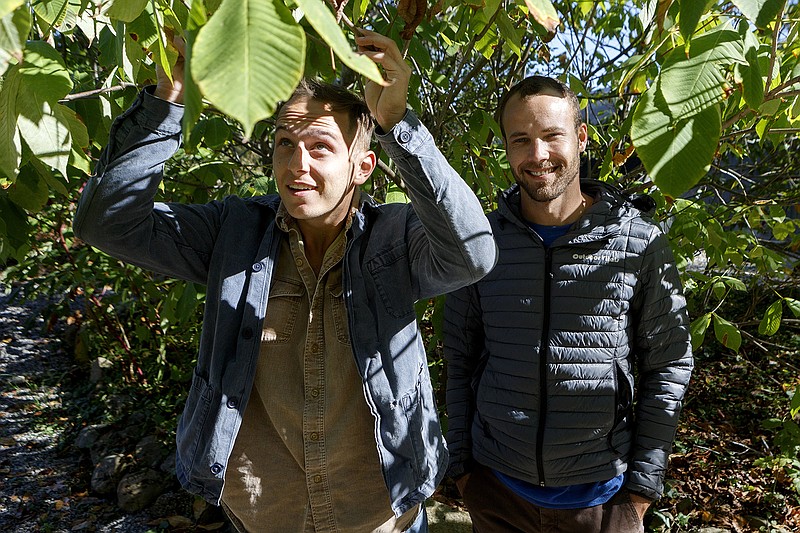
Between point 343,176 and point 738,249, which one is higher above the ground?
point 343,176

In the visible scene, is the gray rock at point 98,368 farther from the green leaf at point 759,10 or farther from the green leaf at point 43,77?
the green leaf at point 759,10

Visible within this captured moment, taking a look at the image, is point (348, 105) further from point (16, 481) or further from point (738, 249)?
point (16, 481)

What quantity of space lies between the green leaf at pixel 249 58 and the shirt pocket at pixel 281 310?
1.03 metres

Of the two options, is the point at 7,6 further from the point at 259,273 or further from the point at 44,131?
the point at 259,273

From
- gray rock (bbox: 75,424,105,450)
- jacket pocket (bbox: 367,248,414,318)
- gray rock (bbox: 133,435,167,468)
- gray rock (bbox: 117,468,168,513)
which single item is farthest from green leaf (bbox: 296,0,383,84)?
gray rock (bbox: 75,424,105,450)

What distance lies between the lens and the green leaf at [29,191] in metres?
1.90

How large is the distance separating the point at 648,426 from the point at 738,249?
4.71 feet

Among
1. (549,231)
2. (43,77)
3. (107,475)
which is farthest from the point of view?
(107,475)

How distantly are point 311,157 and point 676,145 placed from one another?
0.83 m

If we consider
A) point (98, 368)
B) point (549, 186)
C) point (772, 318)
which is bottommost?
point (98, 368)

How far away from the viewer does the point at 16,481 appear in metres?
4.06

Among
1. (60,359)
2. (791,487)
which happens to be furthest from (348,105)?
(60,359)

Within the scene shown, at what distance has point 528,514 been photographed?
2.00m

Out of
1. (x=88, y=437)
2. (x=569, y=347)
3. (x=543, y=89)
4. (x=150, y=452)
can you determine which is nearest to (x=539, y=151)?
(x=543, y=89)
